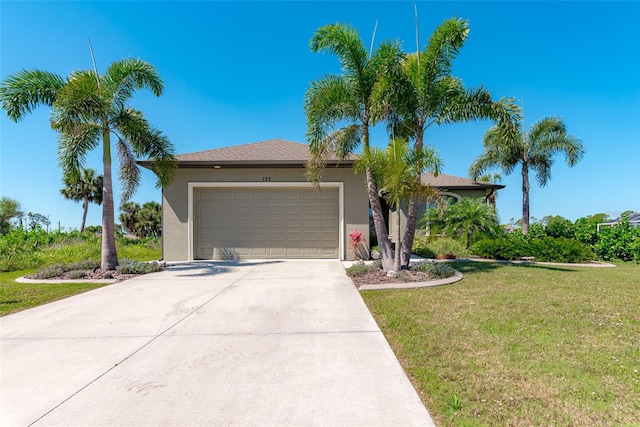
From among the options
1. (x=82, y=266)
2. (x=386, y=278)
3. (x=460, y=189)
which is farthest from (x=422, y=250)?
(x=82, y=266)

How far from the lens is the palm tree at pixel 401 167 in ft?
23.9

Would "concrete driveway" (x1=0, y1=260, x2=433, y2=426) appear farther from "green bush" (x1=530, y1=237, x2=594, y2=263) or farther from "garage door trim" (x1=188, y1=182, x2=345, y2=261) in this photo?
"green bush" (x1=530, y1=237, x2=594, y2=263)

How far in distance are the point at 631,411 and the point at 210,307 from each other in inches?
217

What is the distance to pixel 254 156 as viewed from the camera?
481 inches

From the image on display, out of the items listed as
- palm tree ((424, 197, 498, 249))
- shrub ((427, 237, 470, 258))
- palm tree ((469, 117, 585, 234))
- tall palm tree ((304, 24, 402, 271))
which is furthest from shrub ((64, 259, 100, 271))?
palm tree ((469, 117, 585, 234))

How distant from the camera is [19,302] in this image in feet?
20.1

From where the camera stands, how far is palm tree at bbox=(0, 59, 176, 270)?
7.98 m

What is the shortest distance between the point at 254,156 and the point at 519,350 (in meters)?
10.7

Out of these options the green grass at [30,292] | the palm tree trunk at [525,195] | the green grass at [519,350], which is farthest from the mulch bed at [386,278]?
the palm tree trunk at [525,195]

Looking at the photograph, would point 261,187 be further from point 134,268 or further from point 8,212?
point 8,212

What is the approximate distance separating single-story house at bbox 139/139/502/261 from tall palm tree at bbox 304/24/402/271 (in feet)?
11.1

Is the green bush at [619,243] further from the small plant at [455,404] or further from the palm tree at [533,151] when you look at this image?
the small plant at [455,404]

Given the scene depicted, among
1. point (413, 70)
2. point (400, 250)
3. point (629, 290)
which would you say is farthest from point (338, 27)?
point (629, 290)

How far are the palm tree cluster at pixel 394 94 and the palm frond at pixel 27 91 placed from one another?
23.3ft
